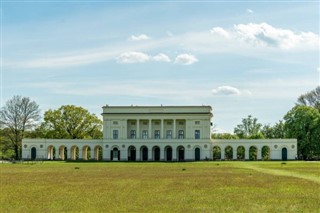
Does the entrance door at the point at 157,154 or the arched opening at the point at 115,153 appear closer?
the arched opening at the point at 115,153

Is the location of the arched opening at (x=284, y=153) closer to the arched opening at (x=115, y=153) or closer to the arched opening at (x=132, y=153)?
the arched opening at (x=132, y=153)

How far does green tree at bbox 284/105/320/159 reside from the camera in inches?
3634

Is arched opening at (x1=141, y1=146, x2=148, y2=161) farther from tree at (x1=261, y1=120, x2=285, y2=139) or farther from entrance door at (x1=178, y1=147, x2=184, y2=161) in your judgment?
tree at (x1=261, y1=120, x2=285, y2=139)

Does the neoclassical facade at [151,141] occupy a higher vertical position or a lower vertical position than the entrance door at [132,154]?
higher

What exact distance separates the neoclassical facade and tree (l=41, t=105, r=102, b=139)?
3702 millimetres

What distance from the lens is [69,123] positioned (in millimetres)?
106375

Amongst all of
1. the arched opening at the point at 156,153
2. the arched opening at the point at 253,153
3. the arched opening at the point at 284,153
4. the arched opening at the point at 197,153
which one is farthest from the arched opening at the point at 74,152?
the arched opening at the point at 284,153

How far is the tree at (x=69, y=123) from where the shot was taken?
104 meters

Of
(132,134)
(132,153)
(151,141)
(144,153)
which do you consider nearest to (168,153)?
(144,153)

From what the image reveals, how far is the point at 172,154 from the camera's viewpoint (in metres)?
101

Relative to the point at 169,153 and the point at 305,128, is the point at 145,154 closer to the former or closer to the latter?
the point at 169,153

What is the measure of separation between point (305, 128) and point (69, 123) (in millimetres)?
43504

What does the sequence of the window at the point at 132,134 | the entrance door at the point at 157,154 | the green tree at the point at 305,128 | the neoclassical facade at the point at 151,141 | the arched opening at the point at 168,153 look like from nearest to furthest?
the green tree at the point at 305,128 < the neoclassical facade at the point at 151,141 < the arched opening at the point at 168,153 < the entrance door at the point at 157,154 < the window at the point at 132,134

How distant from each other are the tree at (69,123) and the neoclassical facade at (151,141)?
3702 mm
